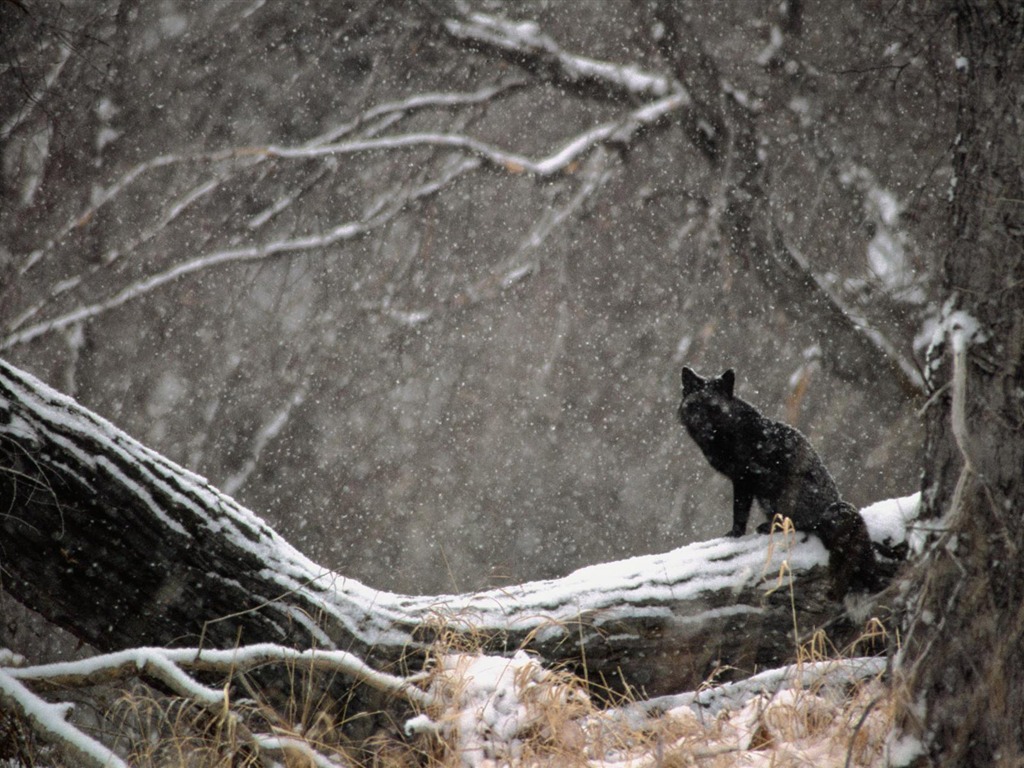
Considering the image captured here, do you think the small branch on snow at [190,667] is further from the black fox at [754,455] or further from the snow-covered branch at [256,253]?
the snow-covered branch at [256,253]

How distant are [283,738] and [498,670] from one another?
78 cm

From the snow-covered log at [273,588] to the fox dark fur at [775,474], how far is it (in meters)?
0.11

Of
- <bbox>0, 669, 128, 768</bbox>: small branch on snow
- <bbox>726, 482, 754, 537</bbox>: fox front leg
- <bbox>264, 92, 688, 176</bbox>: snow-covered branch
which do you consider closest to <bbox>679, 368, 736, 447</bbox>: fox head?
<bbox>726, 482, 754, 537</bbox>: fox front leg

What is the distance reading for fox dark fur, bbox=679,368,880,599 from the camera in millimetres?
3770

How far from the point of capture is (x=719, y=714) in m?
3.16

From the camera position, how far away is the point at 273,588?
3.36 metres

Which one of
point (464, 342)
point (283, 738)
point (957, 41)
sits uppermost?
point (464, 342)

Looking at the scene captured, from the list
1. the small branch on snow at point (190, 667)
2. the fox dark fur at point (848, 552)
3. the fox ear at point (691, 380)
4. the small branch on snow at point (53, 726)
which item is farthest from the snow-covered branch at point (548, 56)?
the small branch on snow at point (53, 726)

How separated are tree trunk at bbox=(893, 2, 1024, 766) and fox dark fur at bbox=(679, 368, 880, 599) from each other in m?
1.32

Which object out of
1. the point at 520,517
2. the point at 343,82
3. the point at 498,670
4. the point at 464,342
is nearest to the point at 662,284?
the point at 464,342

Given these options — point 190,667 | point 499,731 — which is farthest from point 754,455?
point 190,667

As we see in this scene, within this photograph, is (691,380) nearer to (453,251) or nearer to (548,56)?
(548,56)

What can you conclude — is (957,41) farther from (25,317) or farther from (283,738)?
(25,317)

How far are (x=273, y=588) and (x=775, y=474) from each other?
7.47 feet
